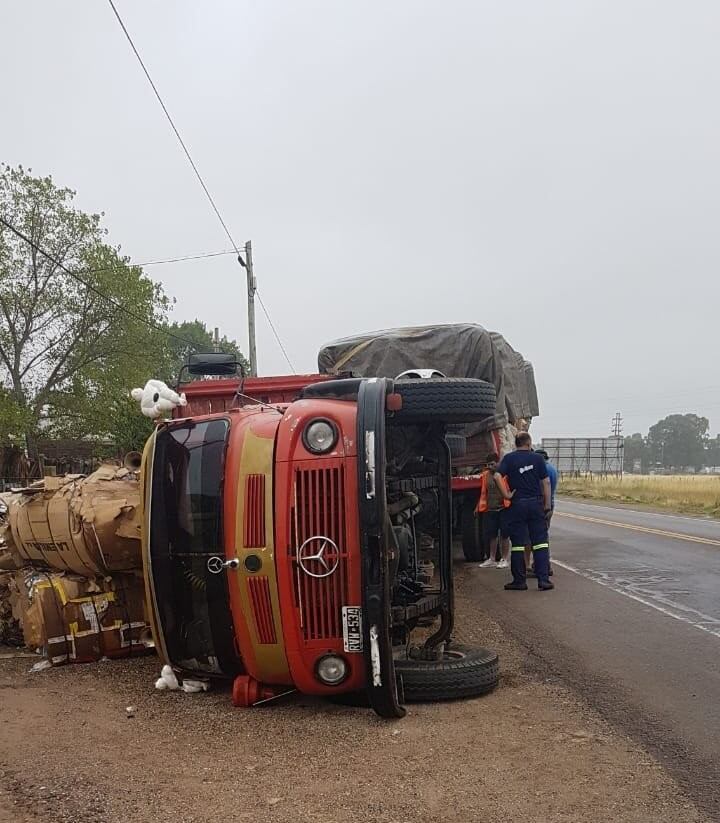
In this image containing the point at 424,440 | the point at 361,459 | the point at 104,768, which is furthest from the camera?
the point at 424,440

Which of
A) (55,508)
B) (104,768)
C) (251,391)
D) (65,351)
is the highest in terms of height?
(65,351)

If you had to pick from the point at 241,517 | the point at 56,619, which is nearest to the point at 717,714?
the point at 241,517

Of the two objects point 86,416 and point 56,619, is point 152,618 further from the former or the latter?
point 86,416

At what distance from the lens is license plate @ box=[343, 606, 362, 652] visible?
4.73 metres

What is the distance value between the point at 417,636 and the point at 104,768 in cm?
323

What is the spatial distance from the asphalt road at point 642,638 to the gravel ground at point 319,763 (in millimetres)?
227

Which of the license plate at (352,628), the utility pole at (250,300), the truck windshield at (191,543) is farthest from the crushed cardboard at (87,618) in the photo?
the utility pole at (250,300)

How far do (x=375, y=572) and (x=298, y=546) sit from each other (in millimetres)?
447

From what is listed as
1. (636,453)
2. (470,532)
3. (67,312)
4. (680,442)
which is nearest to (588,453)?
(67,312)

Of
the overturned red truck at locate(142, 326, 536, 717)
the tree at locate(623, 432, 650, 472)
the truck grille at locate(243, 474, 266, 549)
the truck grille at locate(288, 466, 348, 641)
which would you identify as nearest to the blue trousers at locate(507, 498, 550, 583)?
the overturned red truck at locate(142, 326, 536, 717)

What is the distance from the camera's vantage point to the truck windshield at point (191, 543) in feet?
16.6

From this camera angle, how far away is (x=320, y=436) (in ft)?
16.1

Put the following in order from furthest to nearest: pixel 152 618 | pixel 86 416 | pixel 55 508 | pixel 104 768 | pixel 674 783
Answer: pixel 86 416, pixel 55 508, pixel 152 618, pixel 104 768, pixel 674 783

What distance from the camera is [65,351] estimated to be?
34.9m
